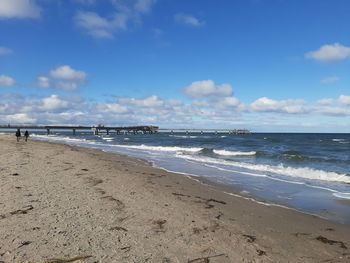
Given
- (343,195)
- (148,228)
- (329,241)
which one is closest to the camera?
(148,228)

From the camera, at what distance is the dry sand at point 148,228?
5.58 meters

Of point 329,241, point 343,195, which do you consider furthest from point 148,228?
point 343,195

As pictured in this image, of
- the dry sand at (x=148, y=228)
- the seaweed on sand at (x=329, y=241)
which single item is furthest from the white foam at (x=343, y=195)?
the seaweed on sand at (x=329, y=241)

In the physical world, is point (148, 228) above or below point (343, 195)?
above

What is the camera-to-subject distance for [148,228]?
680cm

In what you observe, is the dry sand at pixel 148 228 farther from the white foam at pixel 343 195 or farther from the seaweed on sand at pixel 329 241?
the white foam at pixel 343 195

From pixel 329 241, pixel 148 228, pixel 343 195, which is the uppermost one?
pixel 148 228

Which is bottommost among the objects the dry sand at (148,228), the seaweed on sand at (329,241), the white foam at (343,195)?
the white foam at (343,195)

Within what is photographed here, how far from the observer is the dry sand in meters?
5.58

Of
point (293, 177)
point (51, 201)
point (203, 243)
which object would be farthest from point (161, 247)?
point (293, 177)

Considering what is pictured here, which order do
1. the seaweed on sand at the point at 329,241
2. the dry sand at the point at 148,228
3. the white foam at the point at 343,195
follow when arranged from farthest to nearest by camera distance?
the white foam at the point at 343,195 → the seaweed on sand at the point at 329,241 → the dry sand at the point at 148,228

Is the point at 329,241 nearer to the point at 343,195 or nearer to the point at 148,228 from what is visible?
the point at 148,228

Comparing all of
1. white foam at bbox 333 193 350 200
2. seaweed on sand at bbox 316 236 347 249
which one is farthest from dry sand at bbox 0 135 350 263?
white foam at bbox 333 193 350 200

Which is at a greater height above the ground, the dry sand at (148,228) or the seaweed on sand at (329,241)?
the dry sand at (148,228)
